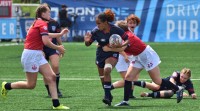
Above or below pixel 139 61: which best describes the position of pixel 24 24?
below

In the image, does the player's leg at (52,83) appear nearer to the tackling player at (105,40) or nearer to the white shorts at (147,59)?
the tackling player at (105,40)

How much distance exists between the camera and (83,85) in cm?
1773

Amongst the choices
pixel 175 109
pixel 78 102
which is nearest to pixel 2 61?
pixel 78 102

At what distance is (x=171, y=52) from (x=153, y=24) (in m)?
8.60

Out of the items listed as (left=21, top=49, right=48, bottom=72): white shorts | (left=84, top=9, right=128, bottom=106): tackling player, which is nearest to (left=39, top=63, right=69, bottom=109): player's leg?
(left=21, top=49, right=48, bottom=72): white shorts

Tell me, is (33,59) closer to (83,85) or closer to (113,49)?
(113,49)

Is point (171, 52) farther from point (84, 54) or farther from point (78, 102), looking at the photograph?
point (78, 102)

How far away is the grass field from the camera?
13305 mm

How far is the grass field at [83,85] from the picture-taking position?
13.3m

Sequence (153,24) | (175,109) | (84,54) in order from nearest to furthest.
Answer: (175,109)
(84,54)
(153,24)

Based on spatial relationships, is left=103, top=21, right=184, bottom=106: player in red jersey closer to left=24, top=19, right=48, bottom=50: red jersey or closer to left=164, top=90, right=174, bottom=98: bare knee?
left=164, top=90, right=174, bottom=98: bare knee

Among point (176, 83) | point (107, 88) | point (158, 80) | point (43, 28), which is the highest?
point (43, 28)

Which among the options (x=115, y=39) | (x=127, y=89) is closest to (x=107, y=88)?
(x=127, y=89)

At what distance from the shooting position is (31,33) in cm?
1290
